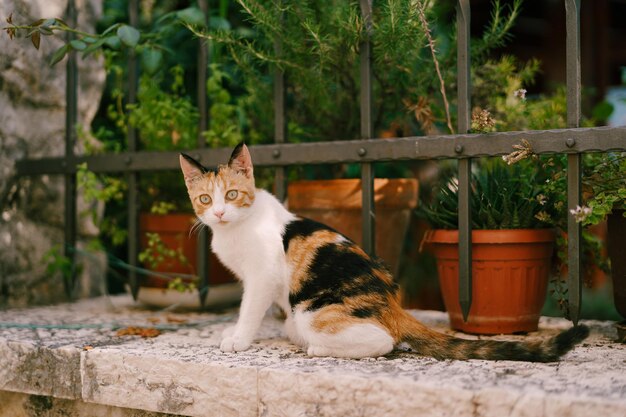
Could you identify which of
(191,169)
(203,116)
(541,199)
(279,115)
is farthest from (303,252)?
(203,116)

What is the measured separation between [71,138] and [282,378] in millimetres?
1975

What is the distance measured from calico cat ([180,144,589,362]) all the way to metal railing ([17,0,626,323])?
0.32m

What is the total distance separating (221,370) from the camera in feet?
6.07

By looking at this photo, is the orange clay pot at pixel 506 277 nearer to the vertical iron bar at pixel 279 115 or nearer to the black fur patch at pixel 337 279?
the black fur patch at pixel 337 279

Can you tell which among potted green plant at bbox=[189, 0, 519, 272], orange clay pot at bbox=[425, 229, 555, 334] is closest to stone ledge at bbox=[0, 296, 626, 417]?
orange clay pot at bbox=[425, 229, 555, 334]

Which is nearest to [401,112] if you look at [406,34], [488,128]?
[406,34]

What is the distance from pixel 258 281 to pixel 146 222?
3.74ft

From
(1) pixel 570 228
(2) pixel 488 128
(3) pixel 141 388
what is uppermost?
(2) pixel 488 128

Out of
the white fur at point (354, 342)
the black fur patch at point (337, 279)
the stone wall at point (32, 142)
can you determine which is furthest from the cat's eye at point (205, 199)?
the stone wall at point (32, 142)

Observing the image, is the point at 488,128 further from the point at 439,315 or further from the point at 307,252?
the point at 439,315

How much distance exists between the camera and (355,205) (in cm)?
272

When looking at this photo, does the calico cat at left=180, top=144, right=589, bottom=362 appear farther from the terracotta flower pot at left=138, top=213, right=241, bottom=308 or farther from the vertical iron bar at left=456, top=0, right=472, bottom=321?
the terracotta flower pot at left=138, top=213, right=241, bottom=308

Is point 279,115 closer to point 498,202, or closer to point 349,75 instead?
point 349,75

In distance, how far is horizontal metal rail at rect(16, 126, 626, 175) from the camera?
82.3 inches
